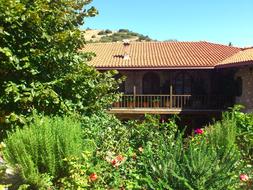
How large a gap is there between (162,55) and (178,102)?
4.41m

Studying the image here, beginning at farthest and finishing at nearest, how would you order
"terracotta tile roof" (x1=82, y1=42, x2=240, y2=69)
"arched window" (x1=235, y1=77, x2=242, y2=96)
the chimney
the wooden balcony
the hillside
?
the hillside < the chimney < "terracotta tile roof" (x1=82, y1=42, x2=240, y2=69) < the wooden balcony < "arched window" (x1=235, y1=77, x2=242, y2=96)

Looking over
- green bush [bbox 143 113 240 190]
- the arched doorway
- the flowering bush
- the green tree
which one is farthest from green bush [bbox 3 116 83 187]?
the arched doorway

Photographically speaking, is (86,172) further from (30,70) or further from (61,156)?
(30,70)

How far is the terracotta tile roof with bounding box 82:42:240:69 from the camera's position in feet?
79.2

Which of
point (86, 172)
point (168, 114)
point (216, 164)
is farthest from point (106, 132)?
point (168, 114)

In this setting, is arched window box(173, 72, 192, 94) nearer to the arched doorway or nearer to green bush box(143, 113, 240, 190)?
the arched doorway

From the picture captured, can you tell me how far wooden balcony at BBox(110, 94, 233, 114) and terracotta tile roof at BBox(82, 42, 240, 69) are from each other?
1.86 metres

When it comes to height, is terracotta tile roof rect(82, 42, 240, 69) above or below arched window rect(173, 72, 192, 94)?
above

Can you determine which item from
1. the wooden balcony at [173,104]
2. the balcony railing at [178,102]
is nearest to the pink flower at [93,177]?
the wooden balcony at [173,104]

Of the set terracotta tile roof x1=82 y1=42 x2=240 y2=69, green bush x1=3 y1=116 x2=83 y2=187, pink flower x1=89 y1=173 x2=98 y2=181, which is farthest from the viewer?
terracotta tile roof x1=82 y1=42 x2=240 y2=69

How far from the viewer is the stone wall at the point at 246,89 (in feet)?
66.4

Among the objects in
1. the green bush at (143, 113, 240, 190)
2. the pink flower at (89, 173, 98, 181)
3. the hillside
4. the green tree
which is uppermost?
the hillside

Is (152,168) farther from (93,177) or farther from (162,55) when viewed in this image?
(162,55)

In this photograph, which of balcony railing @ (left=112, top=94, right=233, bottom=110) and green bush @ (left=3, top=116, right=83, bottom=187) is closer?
green bush @ (left=3, top=116, right=83, bottom=187)
